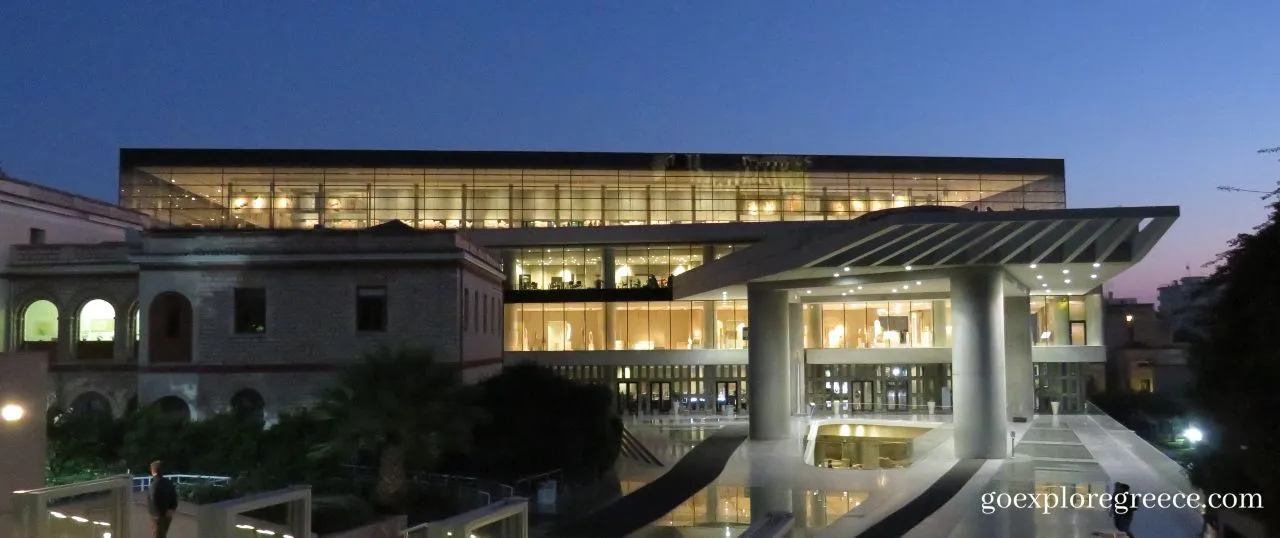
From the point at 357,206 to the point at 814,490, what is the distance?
146 ft

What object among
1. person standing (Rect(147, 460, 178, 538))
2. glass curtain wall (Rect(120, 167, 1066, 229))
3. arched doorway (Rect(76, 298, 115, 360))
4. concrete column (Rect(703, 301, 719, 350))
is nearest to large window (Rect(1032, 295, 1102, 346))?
glass curtain wall (Rect(120, 167, 1066, 229))

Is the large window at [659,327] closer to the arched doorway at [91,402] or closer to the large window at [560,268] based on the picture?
the large window at [560,268]

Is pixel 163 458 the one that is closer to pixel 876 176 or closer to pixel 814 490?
pixel 814 490

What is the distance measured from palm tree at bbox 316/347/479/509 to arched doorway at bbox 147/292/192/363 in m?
10.6

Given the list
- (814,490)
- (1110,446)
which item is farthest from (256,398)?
(1110,446)

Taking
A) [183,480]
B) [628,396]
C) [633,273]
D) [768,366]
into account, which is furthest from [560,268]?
[183,480]

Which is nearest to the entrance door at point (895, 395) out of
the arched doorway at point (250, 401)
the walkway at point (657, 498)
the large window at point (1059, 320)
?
the large window at point (1059, 320)

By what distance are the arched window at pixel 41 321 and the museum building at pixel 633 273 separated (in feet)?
0.22

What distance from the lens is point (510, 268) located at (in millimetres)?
58656

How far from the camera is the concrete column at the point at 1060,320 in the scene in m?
Answer: 54.2

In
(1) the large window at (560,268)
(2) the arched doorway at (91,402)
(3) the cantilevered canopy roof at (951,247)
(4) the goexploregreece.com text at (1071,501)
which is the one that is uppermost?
(1) the large window at (560,268)

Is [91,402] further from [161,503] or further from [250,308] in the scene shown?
[161,503]

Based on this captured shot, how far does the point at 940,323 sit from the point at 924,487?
28964 mm

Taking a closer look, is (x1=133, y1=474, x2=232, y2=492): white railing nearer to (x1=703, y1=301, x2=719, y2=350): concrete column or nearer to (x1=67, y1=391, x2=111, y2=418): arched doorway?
(x1=67, y1=391, x2=111, y2=418): arched doorway
